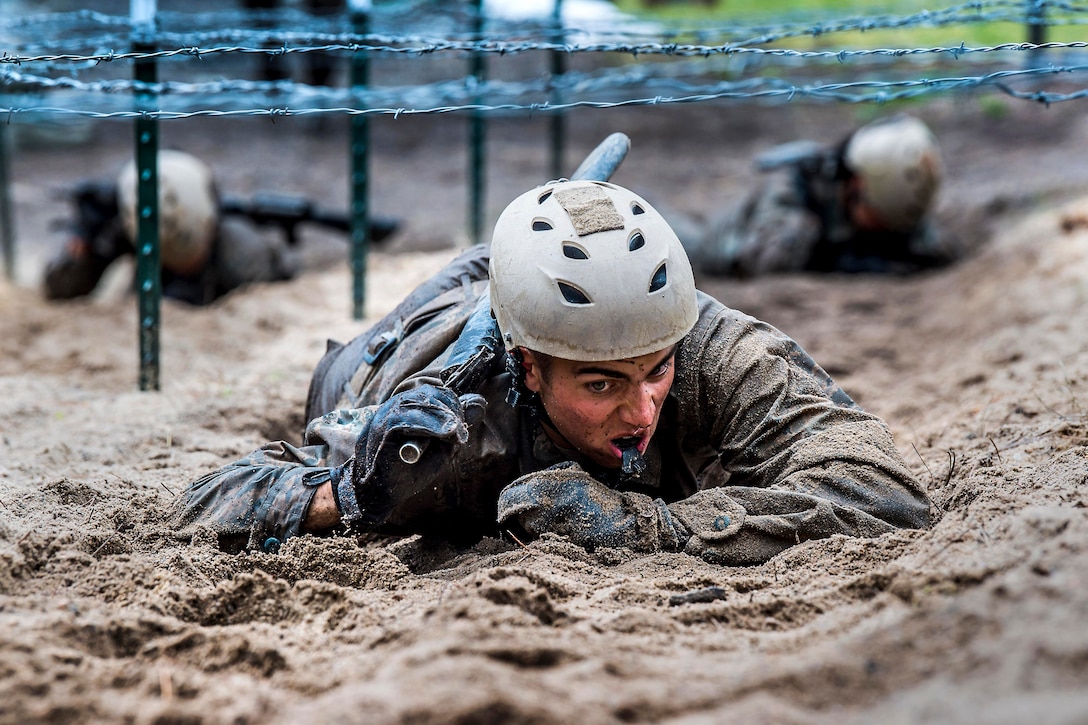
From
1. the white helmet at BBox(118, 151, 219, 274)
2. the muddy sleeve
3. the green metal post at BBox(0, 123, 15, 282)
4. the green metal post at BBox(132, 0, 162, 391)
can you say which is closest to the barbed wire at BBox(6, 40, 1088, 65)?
the muddy sleeve

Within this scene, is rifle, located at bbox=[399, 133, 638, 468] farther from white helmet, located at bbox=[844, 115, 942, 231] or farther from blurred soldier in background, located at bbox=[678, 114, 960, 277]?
white helmet, located at bbox=[844, 115, 942, 231]

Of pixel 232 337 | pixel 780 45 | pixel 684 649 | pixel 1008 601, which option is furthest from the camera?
pixel 780 45

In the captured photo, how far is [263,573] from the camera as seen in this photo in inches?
103

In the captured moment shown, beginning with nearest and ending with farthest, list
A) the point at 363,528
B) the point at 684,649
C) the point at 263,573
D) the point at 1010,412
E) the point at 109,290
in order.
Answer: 1. the point at 684,649
2. the point at 263,573
3. the point at 363,528
4. the point at 1010,412
5. the point at 109,290

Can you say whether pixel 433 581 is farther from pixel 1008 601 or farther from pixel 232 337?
pixel 232 337

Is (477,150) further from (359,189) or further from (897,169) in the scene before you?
(897,169)

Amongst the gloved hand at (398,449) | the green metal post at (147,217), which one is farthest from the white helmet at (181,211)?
the gloved hand at (398,449)

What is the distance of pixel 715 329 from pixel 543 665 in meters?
1.38

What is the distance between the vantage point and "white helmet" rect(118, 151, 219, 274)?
7.84 m

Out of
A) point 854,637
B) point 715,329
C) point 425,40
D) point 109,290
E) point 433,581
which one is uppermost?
point 425,40

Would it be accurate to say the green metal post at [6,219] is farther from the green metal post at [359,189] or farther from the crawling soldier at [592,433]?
the crawling soldier at [592,433]

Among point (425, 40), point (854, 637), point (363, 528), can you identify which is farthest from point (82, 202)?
point (854, 637)

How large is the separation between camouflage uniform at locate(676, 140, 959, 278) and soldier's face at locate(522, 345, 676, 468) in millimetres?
5654

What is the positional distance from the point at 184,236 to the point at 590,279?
19.1 ft
